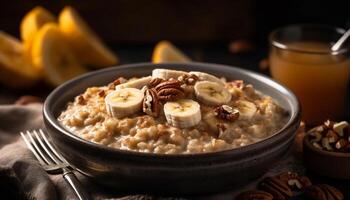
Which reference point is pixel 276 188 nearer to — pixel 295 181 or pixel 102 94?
pixel 295 181

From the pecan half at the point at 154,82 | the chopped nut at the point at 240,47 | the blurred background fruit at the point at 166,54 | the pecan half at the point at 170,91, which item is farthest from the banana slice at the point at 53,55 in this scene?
the pecan half at the point at 170,91

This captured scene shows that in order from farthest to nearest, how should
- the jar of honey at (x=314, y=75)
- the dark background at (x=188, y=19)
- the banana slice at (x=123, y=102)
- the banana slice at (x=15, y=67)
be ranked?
1. the dark background at (x=188, y=19)
2. the banana slice at (x=15, y=67)
3. the jar of honey at (x=314, y=75)
4. the banana slice at (x=123, y=102)

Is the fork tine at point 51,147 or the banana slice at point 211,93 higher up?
the banana slice at point 211,93

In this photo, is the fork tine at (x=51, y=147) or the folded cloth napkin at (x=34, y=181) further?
the fork tine at (x=51, y=147)

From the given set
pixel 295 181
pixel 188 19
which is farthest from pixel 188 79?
pixel 188 19

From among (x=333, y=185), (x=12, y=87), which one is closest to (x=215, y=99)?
(x=333, y=185)

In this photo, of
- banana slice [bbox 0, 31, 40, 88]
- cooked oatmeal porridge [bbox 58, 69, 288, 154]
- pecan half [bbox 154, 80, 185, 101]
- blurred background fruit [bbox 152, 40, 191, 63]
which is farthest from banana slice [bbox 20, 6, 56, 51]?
pecan half [bbox 154, 80, 185, 101]

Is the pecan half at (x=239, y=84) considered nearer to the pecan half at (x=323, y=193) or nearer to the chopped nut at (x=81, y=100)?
the pecan half at (x=323, y=193)
